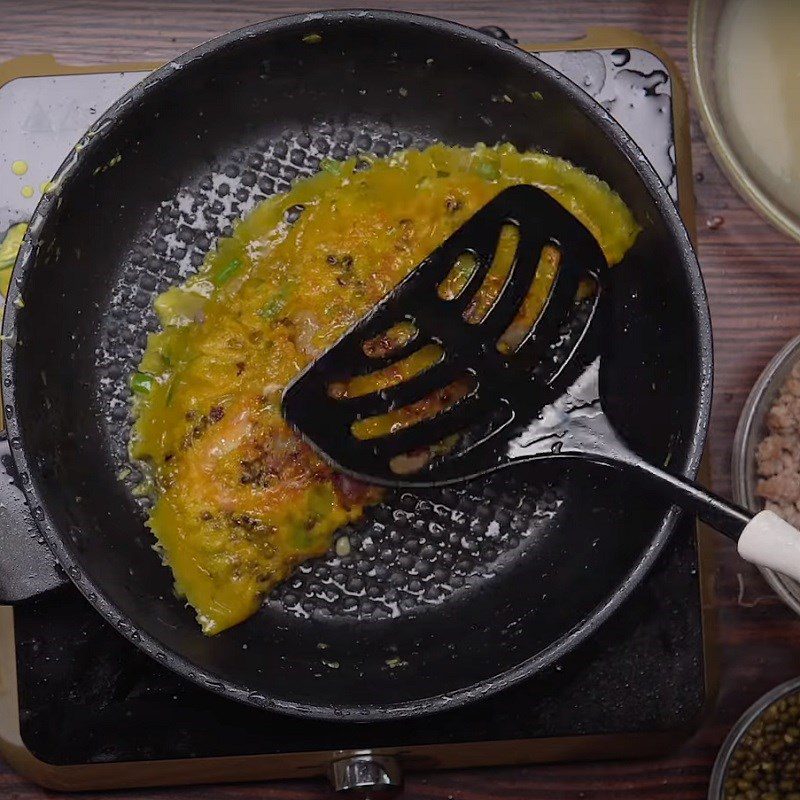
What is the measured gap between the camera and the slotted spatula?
126 centimetres

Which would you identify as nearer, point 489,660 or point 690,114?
point 489,660

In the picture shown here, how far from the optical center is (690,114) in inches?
60.2

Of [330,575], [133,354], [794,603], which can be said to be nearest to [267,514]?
[330,575]

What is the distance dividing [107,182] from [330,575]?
25.1 inches

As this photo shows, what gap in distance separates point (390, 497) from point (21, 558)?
51 cm

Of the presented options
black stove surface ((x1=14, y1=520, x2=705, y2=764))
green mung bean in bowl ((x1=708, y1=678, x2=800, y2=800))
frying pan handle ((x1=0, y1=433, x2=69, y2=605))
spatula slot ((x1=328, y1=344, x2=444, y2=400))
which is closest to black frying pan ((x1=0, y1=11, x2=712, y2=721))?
frying pan handle ((x1=0, y1=433, x2=69, y2=605))

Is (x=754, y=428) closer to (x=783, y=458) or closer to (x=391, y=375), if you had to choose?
(x=783, y=458)

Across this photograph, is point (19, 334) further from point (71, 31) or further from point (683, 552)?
point (683, 552)

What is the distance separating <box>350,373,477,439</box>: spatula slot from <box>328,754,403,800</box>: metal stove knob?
0.46 meters

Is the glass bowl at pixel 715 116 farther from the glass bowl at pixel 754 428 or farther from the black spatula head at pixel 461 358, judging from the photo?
the black spatula head at pixel 461 358

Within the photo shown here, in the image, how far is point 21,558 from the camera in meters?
1.32

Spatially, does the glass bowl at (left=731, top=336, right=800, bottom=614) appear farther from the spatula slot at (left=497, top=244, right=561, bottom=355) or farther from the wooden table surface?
the spatula slot at (left=497, top=244, right=561, bottom=355)

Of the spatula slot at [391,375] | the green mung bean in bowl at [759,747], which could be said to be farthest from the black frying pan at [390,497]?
the green mung bean in bowl at [759,747]

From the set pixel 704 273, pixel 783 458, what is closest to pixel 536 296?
pixel 704 273
